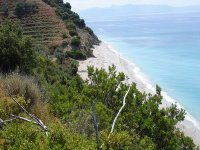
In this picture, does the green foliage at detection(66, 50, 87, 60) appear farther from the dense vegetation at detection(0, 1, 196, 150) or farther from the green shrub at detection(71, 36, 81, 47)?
the dense vegetation at detection(0, 1, 196, 150)

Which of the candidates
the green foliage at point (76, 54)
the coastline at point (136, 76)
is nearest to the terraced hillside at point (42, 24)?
the green foliage at point (76, 54)

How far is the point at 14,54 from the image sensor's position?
1071 inches

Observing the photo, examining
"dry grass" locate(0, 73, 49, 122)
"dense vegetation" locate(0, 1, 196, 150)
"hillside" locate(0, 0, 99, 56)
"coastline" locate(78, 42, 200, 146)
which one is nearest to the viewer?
"dense vegetation" locate(0, 1, 196, 150)

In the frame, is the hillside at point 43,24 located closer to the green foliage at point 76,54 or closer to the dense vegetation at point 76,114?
the green foliage at point 76,54

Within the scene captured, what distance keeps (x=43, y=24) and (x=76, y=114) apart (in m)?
62.3

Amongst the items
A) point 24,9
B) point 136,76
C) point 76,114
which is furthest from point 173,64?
point 76,114

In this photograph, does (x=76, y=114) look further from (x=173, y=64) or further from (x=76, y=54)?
(x=173, y=64)

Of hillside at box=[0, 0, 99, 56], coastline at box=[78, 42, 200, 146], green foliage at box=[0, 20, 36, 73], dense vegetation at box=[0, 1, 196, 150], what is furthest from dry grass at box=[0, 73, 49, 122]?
hillside at box=[0, 0, 99, 56]

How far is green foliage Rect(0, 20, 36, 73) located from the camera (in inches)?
1049

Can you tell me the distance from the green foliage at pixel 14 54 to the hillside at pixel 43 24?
42.5 meters

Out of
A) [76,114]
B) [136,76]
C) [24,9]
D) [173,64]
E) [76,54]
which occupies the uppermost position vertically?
[76,114]

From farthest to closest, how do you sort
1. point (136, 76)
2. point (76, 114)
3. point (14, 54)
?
1. point (136, 76)
2. point (14, 54)
3. point (76, 114)

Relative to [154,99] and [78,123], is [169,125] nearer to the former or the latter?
[154,99]

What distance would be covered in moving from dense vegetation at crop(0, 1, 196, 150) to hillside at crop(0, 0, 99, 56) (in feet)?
148
